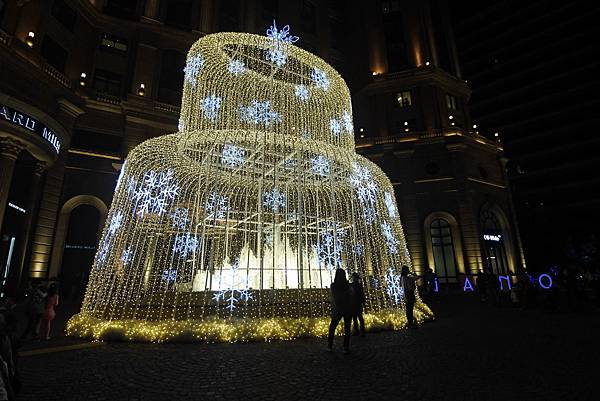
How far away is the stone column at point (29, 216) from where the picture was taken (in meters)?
15.6

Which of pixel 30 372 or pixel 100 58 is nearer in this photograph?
pixel 30 372

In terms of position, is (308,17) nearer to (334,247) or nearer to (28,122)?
(28,122)

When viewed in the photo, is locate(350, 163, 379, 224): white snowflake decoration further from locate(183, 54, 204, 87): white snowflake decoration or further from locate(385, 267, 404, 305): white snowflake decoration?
locate(183, 54, 204, 87): white snowflake decoration

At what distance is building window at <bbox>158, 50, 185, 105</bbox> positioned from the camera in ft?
76.9

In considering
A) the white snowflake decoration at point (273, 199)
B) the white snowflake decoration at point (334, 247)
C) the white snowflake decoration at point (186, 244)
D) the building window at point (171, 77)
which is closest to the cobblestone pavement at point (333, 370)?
the white snowflake decoration at point (334, 247)

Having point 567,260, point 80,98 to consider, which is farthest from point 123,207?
point 567,260

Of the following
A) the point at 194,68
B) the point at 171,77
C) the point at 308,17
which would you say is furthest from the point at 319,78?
the point at 308,17

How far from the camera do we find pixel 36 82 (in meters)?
16.9

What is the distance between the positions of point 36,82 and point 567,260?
47.3 m

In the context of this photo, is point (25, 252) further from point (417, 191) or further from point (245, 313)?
point (417, 191)

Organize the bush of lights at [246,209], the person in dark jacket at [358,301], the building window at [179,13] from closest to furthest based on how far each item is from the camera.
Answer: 1. the person in dark jacket at [358,301]
2. the bush of lights at [246,209]
3. the building window at [179,13]

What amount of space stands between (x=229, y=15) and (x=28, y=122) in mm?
20404

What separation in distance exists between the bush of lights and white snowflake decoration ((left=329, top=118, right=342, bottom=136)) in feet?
0.11

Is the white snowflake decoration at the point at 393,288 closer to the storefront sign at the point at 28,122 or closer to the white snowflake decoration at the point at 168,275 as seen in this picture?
the white snowflake decoration at the point at 168,275
